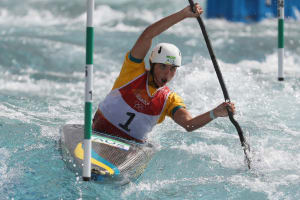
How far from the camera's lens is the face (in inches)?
188

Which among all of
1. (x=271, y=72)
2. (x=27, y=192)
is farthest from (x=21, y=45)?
(x=27, y=192)

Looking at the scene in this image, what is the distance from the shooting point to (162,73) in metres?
4.78

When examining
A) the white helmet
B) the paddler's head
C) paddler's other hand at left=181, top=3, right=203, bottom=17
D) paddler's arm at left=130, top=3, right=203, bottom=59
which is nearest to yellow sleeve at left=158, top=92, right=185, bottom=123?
the paddler's head

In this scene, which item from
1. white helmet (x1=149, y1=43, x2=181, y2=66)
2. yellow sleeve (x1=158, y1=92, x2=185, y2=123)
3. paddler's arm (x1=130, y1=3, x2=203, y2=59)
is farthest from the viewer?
yellow sleeve (x1=158, y1=92, x2=185, y2=123)

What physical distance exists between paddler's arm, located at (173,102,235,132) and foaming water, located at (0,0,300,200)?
0.57 m

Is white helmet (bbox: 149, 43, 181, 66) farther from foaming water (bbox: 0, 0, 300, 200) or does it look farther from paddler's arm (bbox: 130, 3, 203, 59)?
foaming water (bbox: 0, 0, 300, 200)

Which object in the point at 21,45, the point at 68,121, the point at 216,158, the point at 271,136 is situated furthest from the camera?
the point at 21,45

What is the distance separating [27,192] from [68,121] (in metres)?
2.67

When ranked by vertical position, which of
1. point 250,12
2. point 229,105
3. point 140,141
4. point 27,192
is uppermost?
point 250,12

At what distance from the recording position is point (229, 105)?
15.0 feet

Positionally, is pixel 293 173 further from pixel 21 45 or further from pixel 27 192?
pixel 21 45

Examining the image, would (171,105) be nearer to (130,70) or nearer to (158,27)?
(130,70)

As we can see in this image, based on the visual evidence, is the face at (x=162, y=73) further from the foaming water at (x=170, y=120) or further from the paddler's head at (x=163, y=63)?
the foaming water at (x=170, y=120)

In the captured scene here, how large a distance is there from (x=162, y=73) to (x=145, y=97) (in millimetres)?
270
